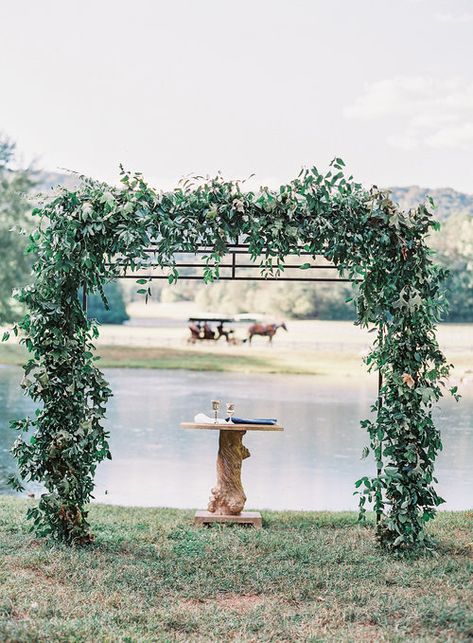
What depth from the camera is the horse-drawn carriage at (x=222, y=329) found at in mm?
22719

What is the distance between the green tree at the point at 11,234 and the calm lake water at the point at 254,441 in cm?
193

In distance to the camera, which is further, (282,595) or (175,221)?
(175,221)

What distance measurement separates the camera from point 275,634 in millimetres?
3873

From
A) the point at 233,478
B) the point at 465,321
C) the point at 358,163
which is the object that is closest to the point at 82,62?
the point at 358,163

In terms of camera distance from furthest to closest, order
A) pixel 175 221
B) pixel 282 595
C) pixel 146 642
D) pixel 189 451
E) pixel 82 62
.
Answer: pixel 82 62 → pixel 189 451 → pixel 175 221 → pixel 282 595 → pixel 146 642

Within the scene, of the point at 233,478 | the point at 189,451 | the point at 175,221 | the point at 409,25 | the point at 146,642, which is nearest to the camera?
the point at 146,642

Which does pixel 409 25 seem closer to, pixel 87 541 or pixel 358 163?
pixel 358 163

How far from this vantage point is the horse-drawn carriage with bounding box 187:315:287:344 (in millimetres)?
22719

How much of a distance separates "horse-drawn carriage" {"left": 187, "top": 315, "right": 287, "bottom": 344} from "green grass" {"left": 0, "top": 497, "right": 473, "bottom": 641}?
1647cm

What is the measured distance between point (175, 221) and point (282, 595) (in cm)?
217

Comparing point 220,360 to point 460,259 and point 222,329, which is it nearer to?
point 222,329

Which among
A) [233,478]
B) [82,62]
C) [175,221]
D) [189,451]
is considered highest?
[82,62]

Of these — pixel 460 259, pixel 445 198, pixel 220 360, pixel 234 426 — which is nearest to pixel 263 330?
pixel 220 360

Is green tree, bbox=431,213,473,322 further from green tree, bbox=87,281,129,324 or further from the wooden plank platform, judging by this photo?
the wooden plank platform
